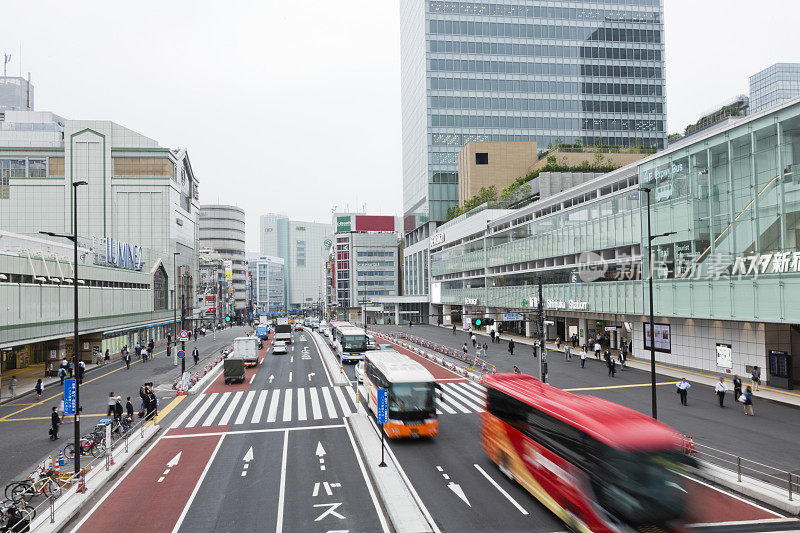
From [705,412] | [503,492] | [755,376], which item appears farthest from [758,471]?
[755,376]

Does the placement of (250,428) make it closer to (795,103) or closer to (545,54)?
(795,103)

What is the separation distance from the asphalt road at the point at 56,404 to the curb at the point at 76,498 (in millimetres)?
3313

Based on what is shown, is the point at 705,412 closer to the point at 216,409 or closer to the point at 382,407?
the point at 382,407

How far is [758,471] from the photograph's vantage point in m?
14.9

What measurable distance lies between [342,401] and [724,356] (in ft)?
86.1

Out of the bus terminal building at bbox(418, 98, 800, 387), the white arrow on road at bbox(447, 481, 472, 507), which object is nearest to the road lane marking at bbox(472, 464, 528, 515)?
the white arrow on road at bbox(447, 481, 472, 507)

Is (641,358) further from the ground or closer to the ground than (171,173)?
closer to the ground

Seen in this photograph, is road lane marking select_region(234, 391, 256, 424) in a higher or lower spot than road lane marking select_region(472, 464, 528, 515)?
lower

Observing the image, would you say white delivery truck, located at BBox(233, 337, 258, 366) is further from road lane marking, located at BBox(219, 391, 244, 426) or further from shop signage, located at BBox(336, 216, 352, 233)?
shop signage, located at BBox(336, 216, 352, 233)

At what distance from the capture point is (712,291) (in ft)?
108

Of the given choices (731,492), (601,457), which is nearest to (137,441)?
(601,457)

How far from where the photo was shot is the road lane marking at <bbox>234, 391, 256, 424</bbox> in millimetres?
27062

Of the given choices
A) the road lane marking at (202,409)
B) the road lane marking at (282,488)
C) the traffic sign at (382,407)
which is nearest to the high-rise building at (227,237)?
the road lane marking at (202,409)

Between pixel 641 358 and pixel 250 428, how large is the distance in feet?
113
